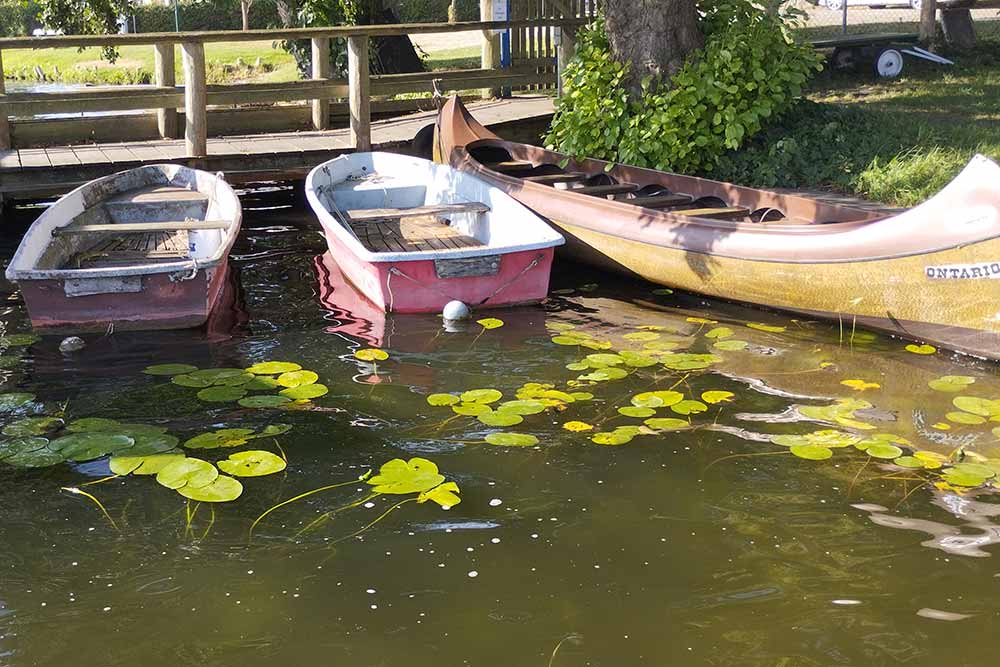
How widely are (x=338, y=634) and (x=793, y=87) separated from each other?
7.35 metres

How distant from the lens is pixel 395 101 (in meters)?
13.5

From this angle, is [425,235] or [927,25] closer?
[425,235]

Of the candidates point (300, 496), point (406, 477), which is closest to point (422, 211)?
point (406, 477)

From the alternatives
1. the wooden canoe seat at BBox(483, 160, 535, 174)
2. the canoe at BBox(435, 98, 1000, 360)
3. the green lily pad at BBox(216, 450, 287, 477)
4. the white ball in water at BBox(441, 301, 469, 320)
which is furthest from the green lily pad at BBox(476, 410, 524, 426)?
the wooden canoe seat at BBox(483, 160, 535, 174)

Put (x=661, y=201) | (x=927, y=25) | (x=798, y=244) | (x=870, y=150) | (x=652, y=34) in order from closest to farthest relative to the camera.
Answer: (x=798, y=244) → (x=661, y=201) → (x=870, y=150) → (x=652, y=34) → (x=927, y=25)

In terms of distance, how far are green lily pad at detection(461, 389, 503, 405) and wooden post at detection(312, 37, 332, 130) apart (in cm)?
666

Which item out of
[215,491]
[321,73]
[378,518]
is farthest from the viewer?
[321,73]

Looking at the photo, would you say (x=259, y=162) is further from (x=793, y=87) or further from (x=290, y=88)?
(x=793, y=87)

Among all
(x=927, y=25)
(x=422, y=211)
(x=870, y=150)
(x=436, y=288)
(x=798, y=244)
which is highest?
(x=927, y=25)

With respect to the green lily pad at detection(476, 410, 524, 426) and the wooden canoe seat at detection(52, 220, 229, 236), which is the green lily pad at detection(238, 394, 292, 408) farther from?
the wooden canoe seat at detection(52, 220, 229, 236)

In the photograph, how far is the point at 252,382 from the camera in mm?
5973

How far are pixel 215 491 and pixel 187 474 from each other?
20 cm

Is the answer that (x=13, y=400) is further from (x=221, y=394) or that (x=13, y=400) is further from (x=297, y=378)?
(x=297, y=378)

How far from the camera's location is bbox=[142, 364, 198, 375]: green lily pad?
6.19m
